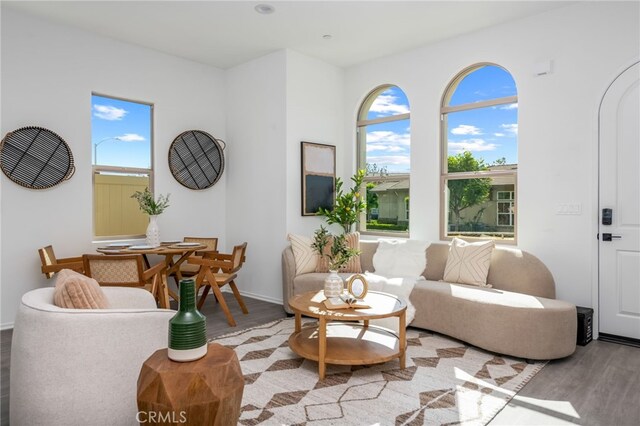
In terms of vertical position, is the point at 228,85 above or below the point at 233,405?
above

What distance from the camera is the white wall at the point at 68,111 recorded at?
399cm

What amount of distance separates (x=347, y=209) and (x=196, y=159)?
204 cm

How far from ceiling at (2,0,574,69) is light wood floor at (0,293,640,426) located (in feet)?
10.2

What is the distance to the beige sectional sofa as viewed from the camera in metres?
A: 3.11

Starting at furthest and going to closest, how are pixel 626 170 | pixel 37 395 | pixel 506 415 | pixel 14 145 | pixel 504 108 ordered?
pixel 504 108
pixel 14 145
pixel 626 170
pixel 506 415
pixel 37 395

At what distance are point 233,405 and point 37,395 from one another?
1019mm

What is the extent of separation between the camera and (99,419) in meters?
1.82

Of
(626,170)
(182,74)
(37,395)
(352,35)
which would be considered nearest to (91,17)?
(182,74)

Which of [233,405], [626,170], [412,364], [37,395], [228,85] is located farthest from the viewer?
[228,85]

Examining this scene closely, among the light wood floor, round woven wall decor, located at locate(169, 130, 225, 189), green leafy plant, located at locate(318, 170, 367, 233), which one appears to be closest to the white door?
the light wood floor

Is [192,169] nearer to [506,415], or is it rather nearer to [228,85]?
[228,85]

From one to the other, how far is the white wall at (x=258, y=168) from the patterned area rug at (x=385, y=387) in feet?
5.77

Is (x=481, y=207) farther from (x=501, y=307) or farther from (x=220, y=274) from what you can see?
(x=220, y=274)

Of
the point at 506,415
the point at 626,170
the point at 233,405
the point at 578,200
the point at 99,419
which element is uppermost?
the point at 626,170
